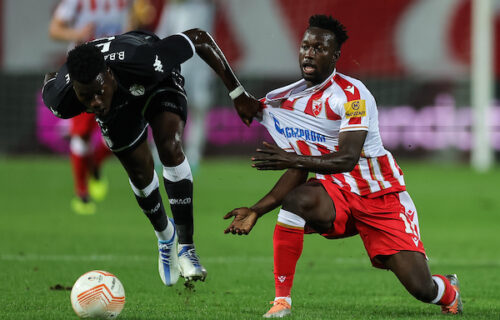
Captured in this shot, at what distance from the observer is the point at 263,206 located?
15.9 feet

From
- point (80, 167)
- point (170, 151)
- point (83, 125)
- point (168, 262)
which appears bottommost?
point (80, 167)

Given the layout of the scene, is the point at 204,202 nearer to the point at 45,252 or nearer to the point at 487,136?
the point at 45,252

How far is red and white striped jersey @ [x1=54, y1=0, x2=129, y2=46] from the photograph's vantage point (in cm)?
1037

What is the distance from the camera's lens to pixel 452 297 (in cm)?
491

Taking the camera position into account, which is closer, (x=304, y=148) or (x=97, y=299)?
(x=97, y=299)

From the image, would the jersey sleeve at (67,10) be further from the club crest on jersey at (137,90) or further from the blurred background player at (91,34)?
the club crest on jersey at (137,90)

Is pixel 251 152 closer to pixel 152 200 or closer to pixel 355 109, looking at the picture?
pixel 152 200

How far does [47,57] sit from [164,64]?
13283 mm

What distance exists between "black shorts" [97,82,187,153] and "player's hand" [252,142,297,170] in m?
1.14

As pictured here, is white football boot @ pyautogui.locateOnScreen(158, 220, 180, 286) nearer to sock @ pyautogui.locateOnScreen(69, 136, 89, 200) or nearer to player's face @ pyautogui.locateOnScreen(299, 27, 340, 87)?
player's face @ pyautogui.locateOnScreen(299, 27, 340, 87)

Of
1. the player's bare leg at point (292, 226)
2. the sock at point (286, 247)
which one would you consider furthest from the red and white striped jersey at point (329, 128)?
the sock at point (286, 247)

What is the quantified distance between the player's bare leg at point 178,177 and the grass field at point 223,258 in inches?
10.7

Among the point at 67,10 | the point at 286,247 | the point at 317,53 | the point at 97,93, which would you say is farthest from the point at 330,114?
the point at 67,10

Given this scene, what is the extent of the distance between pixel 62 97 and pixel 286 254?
1467mm
